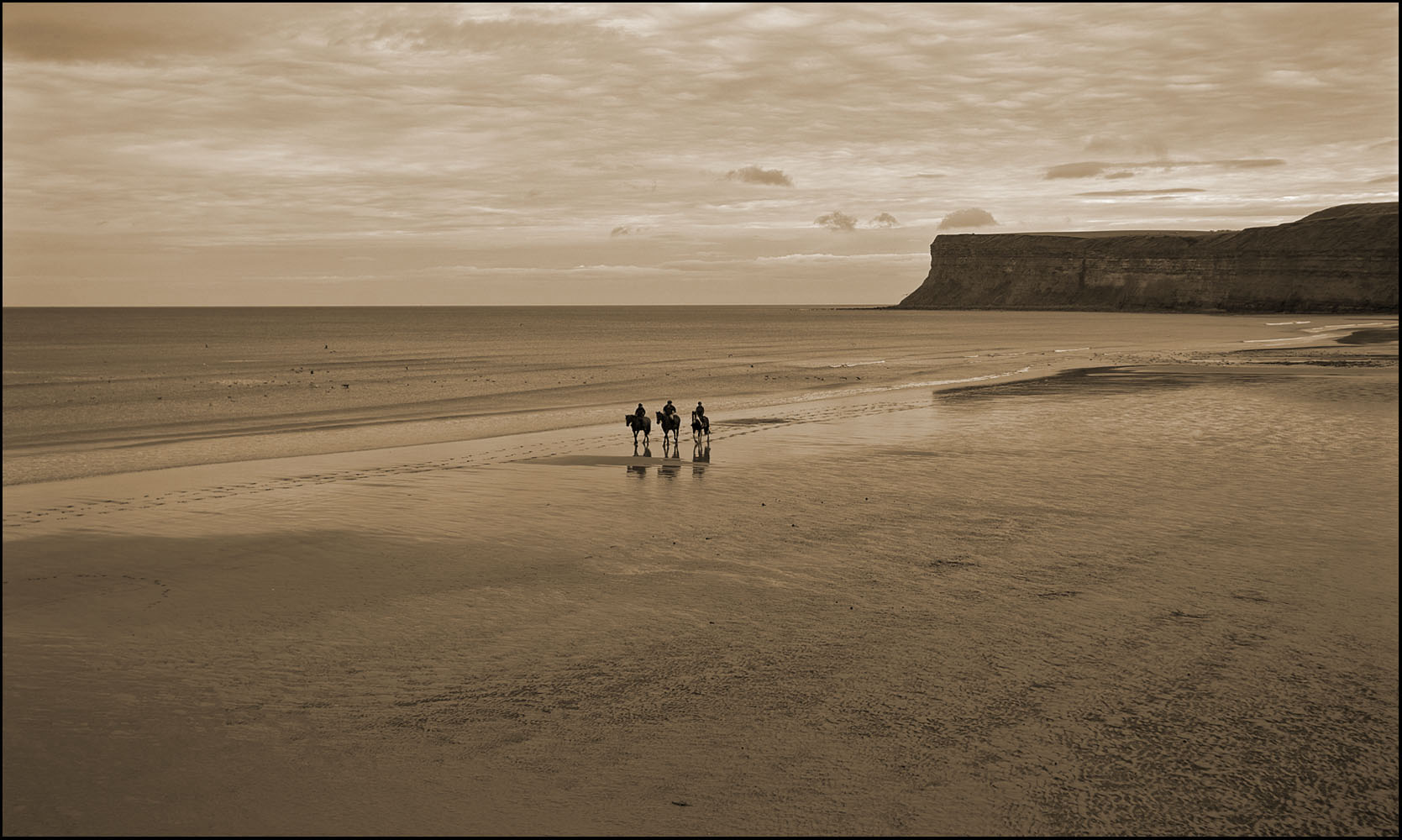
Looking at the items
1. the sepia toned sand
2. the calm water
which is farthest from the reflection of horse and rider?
the calm water

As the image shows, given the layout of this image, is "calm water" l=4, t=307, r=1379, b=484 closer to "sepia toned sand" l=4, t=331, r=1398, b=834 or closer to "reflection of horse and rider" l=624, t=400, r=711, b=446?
"reflection of horse and rider" l=624, t=400, r=711, b=446

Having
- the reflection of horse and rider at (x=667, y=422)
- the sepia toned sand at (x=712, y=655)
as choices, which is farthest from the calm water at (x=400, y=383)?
the sepia toned sand at (x=712, y=655)

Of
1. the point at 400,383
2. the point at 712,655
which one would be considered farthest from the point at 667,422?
the point at 400,383

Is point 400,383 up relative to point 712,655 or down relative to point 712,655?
up

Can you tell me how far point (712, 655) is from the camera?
8.60 meters

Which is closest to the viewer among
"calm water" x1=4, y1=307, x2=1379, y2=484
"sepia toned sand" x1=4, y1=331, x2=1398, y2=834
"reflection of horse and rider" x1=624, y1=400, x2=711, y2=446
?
"sepia toned sand" x1=4, y1=331, x2=1398, y2=834

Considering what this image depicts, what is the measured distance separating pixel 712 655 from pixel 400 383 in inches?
1716

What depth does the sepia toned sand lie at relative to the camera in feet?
20.1

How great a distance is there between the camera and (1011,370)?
49.4 m

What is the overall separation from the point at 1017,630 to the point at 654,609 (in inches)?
141

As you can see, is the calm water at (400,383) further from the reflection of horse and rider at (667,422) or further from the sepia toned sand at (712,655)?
the sepia toned sand at (712,655)

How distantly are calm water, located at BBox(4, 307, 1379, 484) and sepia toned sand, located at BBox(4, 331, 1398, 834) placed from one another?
8.87 metres

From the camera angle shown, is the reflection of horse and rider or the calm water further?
the calm water

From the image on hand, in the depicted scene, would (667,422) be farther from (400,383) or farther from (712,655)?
(400,383)
